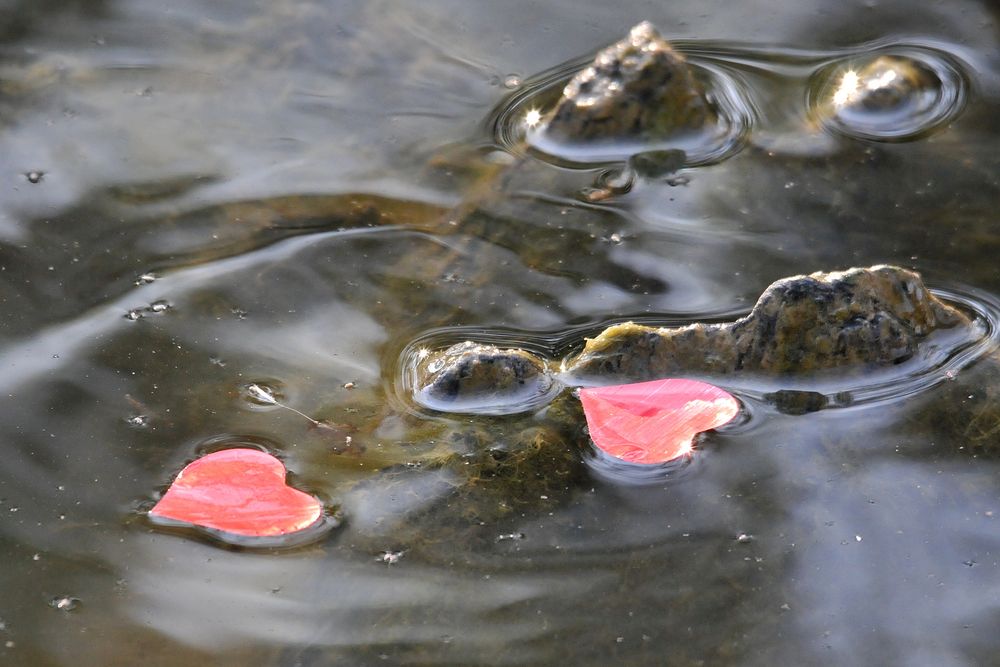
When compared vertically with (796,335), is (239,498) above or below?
below

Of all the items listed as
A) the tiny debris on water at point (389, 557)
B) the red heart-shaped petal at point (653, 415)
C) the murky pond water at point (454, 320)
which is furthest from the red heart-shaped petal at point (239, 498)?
the red heart-shaped petal at point (653, 415)

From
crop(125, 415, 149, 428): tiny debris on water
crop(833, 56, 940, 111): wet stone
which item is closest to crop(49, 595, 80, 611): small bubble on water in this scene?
crop(125, 415, 149, 428): tiny debris on water

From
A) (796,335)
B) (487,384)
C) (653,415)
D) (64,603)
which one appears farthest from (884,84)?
(64,603)

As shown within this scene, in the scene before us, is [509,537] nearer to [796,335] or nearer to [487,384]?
[487,384]

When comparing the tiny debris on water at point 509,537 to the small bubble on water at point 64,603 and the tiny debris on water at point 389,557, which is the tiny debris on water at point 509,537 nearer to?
the tiny debris on water at point 389,557

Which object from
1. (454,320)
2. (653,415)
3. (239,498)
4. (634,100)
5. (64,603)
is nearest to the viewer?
(64,603)

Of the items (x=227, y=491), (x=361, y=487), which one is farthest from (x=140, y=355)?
(x=361, y=487)
